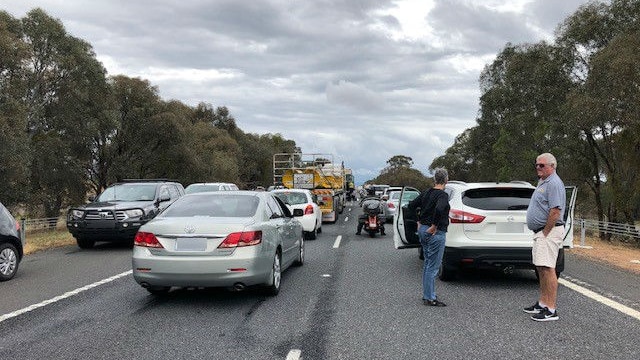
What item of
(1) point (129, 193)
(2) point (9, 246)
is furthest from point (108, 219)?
(2) point (9, 246)

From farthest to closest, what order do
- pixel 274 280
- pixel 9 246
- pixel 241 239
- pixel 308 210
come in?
pixel 308 210
pixel 9 246
pixel 274 280
pixel 241 239

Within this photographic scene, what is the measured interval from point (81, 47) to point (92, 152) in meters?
9.34

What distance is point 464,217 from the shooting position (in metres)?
8.55

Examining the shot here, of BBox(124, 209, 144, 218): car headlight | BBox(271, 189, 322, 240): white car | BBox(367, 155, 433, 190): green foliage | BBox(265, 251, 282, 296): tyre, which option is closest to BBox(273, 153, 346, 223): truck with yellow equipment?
BBox(271, 189, 322, 240): white car

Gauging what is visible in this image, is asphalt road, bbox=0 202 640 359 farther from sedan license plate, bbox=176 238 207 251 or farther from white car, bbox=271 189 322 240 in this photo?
white car, bbox=271 189 322 240

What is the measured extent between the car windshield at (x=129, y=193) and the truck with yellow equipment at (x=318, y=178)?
991 centimetres

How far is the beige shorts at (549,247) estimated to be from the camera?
21.2 feet

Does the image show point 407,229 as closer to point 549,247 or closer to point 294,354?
point 549,247

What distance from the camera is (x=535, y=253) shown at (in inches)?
259

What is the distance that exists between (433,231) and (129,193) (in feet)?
34.0

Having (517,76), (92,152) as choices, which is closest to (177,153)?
(92,152)

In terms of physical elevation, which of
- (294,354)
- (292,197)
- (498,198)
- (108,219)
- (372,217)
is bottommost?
(294,354)

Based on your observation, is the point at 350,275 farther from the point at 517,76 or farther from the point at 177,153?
the point at 177,153

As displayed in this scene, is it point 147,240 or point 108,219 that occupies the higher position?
point 147,240
